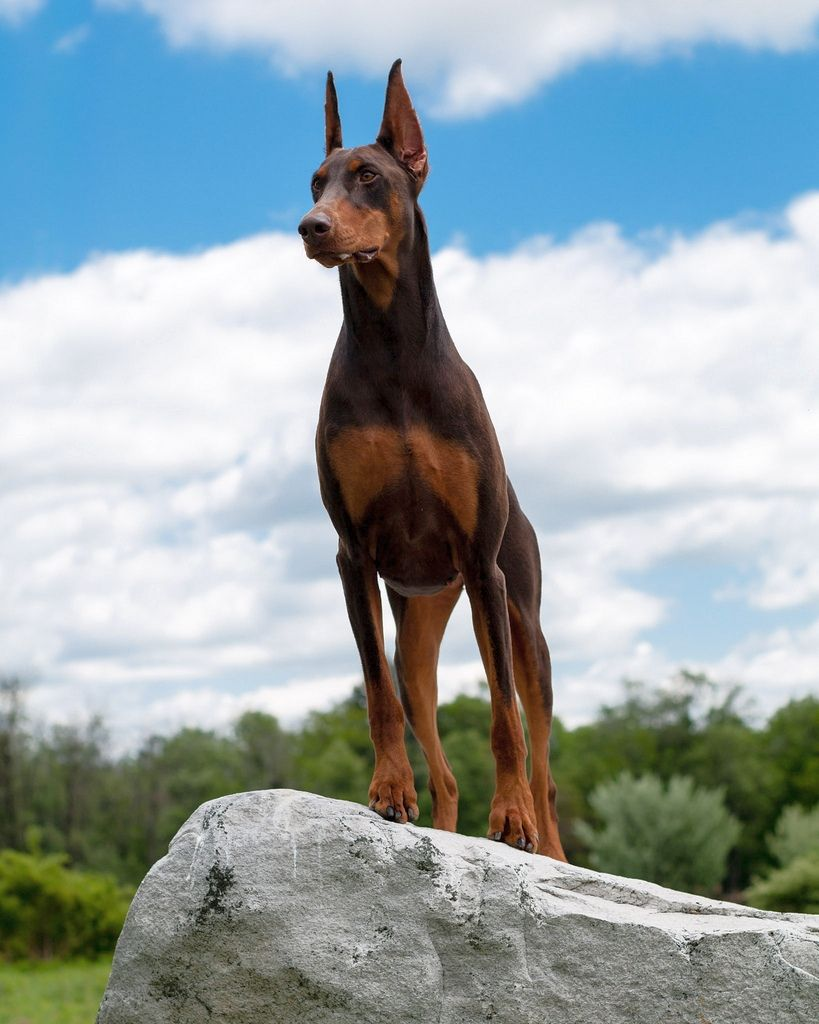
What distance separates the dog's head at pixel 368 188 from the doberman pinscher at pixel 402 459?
0.01 metres

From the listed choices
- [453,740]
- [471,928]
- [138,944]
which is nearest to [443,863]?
[471,928]

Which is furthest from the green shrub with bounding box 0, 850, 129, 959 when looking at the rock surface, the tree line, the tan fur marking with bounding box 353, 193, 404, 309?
the tan fur marking with bounding box 353, 193, 404, 309

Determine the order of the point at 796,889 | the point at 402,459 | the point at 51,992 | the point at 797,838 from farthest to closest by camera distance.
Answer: the point at 797,838 < the point at 51,992 < the point at 796,889 < the point at 402,459

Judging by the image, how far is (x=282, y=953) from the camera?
6.54 m

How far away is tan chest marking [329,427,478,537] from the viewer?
744 cm

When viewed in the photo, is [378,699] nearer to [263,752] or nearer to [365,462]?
[365,462]

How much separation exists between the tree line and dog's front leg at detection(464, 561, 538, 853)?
44.6 m

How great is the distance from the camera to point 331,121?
7945 mm

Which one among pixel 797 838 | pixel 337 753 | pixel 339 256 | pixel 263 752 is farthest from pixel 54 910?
pixel 339 256

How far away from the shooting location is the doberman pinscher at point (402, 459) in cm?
740

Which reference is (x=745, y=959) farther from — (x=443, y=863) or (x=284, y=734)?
(x=284, y=734)

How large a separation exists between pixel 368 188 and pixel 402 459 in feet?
5.30

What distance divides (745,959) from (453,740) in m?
56.6

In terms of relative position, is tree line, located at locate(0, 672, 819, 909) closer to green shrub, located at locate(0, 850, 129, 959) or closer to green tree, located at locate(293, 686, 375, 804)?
green tree, located at locate(293, 686, 375, 804)
